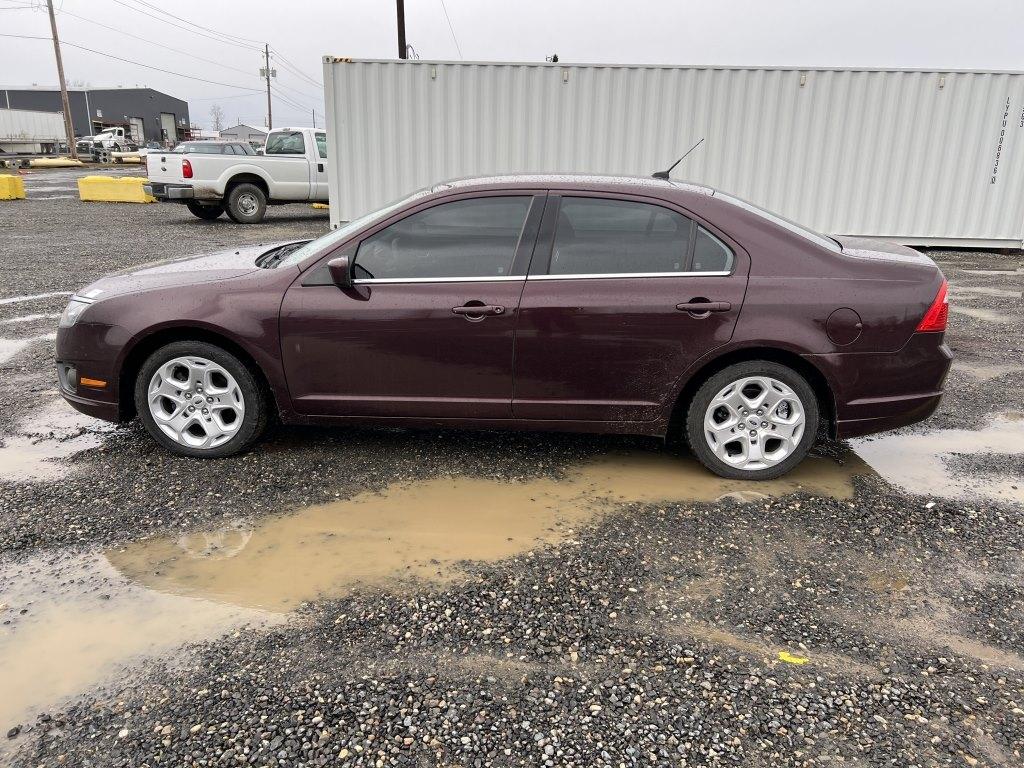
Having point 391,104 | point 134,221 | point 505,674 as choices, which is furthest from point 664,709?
point 134,221

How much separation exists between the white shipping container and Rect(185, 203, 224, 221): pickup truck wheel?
5.61 m

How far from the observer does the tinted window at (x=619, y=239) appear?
3.76m

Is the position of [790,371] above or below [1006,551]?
above

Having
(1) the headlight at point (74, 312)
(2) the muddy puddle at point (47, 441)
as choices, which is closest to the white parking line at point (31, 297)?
(2) the muddy puddle at point (47, 441)

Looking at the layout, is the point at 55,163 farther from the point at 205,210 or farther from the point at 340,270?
the point at 340,270

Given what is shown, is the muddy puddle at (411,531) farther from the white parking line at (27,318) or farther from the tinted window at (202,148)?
the tinted window at (202,148)

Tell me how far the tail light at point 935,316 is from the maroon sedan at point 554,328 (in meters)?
0.02

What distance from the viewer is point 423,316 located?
3.75m

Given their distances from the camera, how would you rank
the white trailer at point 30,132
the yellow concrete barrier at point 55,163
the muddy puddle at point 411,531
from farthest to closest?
the white trailer at point 30,132 < the yellow concrete barrier at point 55,163 < the muddy puddle at point 411,531

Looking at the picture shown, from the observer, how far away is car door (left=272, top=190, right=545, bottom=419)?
3750 millimetres

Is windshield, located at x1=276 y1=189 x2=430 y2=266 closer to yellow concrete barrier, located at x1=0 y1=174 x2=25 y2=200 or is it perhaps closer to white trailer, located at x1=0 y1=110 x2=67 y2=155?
yellow concrete barrier, located at x1=0 y1=174 x2=25 y2=200

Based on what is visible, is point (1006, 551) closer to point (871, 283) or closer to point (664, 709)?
point (871, 283)

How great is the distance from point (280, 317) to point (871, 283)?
2.96 m

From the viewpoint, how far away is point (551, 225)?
381 centimetres
